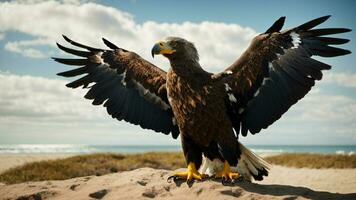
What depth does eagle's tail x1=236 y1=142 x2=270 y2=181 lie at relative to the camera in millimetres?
5801

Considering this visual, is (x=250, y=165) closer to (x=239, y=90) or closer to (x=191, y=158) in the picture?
(x=191, y=158)

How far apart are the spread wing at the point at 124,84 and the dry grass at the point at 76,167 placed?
6.82 metres

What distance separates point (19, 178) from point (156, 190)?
8.76 metres

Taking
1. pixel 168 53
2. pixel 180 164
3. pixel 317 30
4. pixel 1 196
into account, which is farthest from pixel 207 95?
pixel 180 164

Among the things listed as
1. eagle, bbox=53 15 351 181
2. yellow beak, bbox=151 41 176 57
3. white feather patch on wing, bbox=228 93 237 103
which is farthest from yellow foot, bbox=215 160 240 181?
yellow beak, bbox=151 41 176 57

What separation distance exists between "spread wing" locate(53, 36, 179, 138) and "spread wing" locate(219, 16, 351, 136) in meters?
1.39

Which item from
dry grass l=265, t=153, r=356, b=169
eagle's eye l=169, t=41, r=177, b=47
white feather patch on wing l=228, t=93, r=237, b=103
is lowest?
dry grass l=265, t=153, r=356, b=169

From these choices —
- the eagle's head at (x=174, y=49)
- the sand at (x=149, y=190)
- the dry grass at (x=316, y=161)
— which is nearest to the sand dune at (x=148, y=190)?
the sand at (x=149, y=190)

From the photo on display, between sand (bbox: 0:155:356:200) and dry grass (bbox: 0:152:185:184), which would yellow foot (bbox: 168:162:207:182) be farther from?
dry grass (bbox: 0:152:185:184)

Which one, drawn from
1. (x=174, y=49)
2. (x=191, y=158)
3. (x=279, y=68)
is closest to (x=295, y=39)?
(x=279, y=68)

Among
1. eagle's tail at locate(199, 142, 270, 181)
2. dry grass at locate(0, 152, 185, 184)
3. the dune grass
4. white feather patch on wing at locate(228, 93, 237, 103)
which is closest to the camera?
white feather patch on wing at locate(228, 93, 237, 103)

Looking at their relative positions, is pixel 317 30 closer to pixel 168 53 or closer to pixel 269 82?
pixel 269 82

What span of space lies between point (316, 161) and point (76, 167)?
36.1 feet

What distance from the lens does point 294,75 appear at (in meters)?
5.48
